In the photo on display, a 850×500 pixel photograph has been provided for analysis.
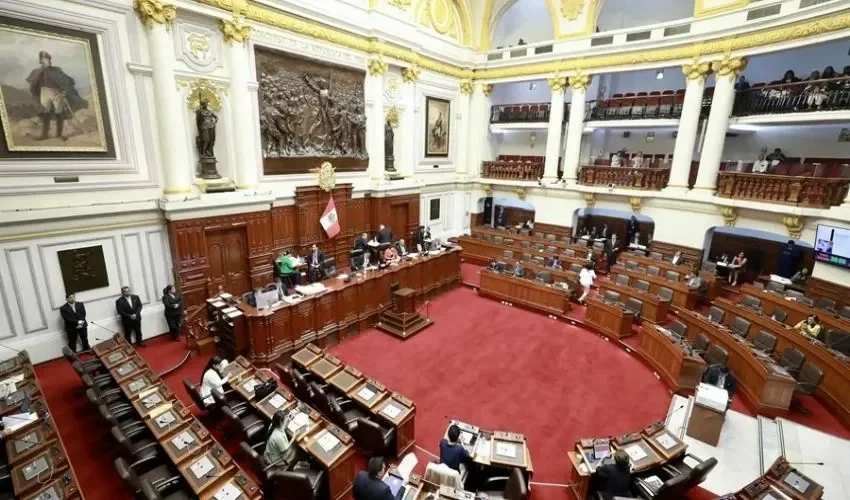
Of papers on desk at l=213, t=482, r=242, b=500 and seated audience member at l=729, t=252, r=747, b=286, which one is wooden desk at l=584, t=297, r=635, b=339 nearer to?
seated audience member at l=729, t=252, r=747, b=286

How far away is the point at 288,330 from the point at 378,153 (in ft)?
24.1

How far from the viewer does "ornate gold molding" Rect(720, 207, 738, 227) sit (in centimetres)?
1193

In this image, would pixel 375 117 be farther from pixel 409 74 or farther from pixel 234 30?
pixel 234 30

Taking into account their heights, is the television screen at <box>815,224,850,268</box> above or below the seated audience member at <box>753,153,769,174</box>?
below

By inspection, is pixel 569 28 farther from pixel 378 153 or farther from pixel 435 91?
pixel 378 153

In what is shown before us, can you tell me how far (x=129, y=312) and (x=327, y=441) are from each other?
598 centimetres

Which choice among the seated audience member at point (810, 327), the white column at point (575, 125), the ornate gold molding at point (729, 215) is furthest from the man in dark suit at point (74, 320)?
the ornate gold molding at point (729, 215)

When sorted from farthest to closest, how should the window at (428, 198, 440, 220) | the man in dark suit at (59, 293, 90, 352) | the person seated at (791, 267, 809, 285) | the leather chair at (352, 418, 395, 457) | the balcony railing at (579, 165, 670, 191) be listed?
the window at (428, 198, 440, 220) < the balcony railing at (579, 165, 670, 191) < the person seated at (791, 267, 809, 285) < the man in dark suit at (59, 293, 90, 352) < the leather chair at (352, 418, 395, 457)

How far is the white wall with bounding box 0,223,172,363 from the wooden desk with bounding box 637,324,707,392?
10.8 meters

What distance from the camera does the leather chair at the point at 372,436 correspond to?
5.17 m

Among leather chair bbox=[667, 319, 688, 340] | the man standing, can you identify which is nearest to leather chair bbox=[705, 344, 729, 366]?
leather chair bbox=[667, 319, 688, 340]

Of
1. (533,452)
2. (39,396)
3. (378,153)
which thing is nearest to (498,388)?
(533,452)

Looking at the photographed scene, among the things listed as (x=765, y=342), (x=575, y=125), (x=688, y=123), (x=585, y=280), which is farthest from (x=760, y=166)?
(x=765, y=342)

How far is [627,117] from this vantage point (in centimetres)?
1496
